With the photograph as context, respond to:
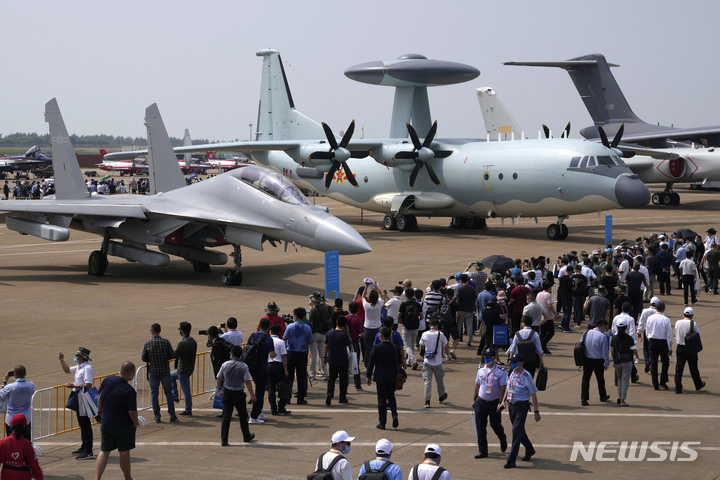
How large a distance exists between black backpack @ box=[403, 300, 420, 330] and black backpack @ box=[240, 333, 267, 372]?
10.6 ft

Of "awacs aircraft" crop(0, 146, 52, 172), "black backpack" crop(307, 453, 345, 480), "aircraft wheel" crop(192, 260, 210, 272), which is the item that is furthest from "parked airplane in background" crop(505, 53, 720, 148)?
"awacs aircraft" crop(0, 146, 52, 172)

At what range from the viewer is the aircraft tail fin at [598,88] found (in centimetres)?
5444

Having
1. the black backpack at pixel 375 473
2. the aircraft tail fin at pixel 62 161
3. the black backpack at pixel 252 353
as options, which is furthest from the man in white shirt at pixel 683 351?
the aircraft tail fin at pixel 62 161

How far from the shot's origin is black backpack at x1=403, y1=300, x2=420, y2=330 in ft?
45.6

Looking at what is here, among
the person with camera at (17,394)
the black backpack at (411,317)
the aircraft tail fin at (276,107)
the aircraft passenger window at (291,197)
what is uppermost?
the aircraft tail fin at (276,107)

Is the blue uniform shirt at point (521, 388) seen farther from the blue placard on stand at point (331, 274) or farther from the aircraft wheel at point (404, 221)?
the aircraft wheel at point (404, 221)

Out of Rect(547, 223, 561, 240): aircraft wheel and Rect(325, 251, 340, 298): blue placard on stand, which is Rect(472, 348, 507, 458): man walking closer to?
Rect(325, 251, 340, 298): blue placard on stand

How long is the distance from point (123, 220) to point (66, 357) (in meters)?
9.87

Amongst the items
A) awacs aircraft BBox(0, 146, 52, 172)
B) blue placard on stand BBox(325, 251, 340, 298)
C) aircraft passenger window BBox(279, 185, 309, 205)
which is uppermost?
awacs aircraft BBox(0, 146, 52, 172)

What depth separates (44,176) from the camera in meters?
92.2

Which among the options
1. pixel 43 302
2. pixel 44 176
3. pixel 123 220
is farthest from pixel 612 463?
pixel 44 176

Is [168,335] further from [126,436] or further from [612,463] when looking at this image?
[612,463]

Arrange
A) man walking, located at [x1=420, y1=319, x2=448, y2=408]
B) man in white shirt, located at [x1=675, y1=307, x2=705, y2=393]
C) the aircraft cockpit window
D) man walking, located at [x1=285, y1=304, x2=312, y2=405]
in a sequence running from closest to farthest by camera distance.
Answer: man walking, located at [x1=420, y1=319, x2=448, y2=408]
man walking, located at [x1=285, y1=304, x2=312, y2=405]
man in white shirt, located at [x1=675, y1=307, x2=705, y2=393]
the aircraft cockpit window

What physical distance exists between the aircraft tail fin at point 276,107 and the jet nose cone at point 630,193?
16238 mm
